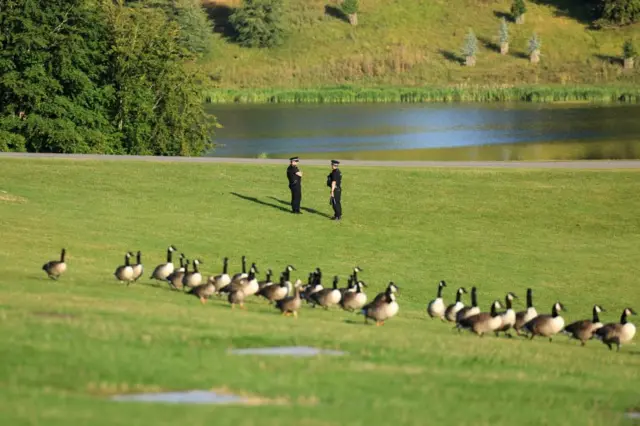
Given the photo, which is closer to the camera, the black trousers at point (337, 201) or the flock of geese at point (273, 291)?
the flock of geese at point (273, 291)

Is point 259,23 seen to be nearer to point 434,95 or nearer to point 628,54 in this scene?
point 434,95

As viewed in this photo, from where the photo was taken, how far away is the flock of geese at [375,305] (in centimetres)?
2719

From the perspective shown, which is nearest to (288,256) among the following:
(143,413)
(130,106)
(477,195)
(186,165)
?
(477,195)

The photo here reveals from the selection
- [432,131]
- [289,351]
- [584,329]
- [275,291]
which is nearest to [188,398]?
[289,351]

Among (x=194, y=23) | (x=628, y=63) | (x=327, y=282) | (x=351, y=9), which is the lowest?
(x=327, y=282)

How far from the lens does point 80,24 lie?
82.2 m

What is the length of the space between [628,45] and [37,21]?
381 feet

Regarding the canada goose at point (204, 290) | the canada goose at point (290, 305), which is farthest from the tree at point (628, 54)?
the canada goose at point (290, 305)

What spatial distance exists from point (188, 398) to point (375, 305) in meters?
11.0

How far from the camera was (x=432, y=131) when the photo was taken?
A: 115688mm

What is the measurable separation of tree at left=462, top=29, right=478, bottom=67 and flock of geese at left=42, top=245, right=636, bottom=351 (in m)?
155

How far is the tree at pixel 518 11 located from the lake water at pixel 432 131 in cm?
5064

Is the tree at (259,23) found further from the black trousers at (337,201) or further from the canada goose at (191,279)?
the canada goose at (191,279)

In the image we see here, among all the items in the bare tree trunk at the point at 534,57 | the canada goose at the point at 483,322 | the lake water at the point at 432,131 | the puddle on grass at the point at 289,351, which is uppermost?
the bare tree trunk at the point at 534,57
